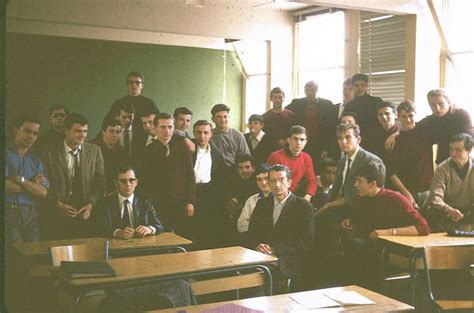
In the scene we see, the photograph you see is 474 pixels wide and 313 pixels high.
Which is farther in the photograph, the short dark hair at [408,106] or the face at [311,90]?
the face at [311,90]

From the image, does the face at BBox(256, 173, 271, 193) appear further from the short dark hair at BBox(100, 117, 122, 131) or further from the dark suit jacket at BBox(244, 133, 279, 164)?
the dark suit jacket at BBox(244, 133, 279, 164)

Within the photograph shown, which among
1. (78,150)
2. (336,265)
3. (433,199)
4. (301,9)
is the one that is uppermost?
(301,9)

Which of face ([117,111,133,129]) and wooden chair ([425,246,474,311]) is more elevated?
face ([117,111,133,129])

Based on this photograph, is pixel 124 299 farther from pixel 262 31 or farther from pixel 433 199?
pixel 262 31

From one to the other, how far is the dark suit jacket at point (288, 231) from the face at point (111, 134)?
1530mm

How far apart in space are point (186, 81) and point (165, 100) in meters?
0.60

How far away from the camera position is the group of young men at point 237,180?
15.8ft

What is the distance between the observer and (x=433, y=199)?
211 inches

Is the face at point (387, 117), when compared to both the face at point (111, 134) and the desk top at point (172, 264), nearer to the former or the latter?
the desk top at point (172, 264)

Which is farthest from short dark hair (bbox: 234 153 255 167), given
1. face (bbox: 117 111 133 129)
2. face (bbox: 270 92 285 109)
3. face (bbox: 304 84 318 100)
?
face (bbox: 304 84 318 100)

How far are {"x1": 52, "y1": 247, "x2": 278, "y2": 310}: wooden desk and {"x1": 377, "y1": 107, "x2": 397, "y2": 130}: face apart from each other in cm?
246

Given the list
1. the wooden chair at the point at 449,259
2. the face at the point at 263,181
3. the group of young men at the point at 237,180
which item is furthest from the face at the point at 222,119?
the wooden chair at the point at 449,259

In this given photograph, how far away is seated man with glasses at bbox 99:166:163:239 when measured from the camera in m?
4.74

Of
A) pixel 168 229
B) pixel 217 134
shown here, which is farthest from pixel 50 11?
pixel 168 229
